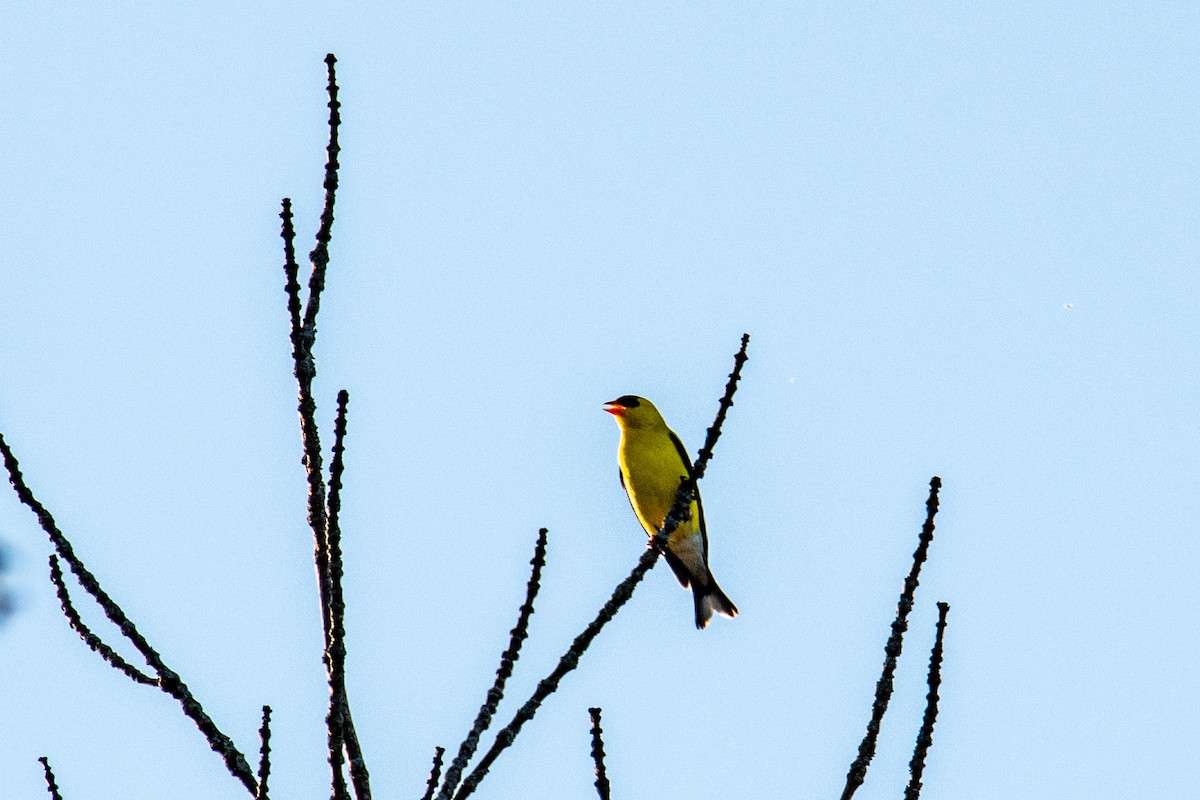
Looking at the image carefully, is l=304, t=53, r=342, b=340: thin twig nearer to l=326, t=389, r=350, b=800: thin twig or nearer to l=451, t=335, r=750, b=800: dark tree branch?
l=326, t=389, r=350, b=800: thin twig

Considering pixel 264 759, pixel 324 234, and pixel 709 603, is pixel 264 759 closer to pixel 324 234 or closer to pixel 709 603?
pixel 324 234

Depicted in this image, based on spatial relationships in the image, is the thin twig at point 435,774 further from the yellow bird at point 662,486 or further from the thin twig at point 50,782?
the yellow bird at point 662,486

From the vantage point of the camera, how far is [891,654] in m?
2.98

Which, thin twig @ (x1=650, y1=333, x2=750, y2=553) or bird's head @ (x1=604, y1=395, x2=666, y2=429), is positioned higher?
bird's head @ (x1=604, y1=395, x2=666, y2=429)

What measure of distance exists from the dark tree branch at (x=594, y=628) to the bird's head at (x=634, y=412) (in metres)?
6.79

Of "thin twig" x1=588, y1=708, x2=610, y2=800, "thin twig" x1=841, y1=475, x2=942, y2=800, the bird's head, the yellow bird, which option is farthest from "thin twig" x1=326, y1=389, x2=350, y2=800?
the bird's head

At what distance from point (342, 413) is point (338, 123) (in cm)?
65

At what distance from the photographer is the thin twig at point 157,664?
3082 mm

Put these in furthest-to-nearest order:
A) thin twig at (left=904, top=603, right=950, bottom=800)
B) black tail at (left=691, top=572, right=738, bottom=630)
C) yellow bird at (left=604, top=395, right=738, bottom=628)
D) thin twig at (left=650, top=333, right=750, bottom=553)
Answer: black tail at (left=691, top=572, right=738, bottom=630) → yellow bird at (left=604, top=395, right=738, bottom=628) → thin twig at (left=650, top=333, right=750, bottom=553) → thin twig at (left=904, top=603, right=950, bottom=800)

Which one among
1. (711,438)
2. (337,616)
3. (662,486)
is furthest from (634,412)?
(337,616)

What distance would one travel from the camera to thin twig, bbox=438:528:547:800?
119 inches

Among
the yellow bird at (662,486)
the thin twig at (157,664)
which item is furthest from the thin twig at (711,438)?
the yellow bird at (662,486)

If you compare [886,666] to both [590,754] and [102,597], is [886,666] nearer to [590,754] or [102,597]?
[590,754]

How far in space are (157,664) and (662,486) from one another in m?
7.15
